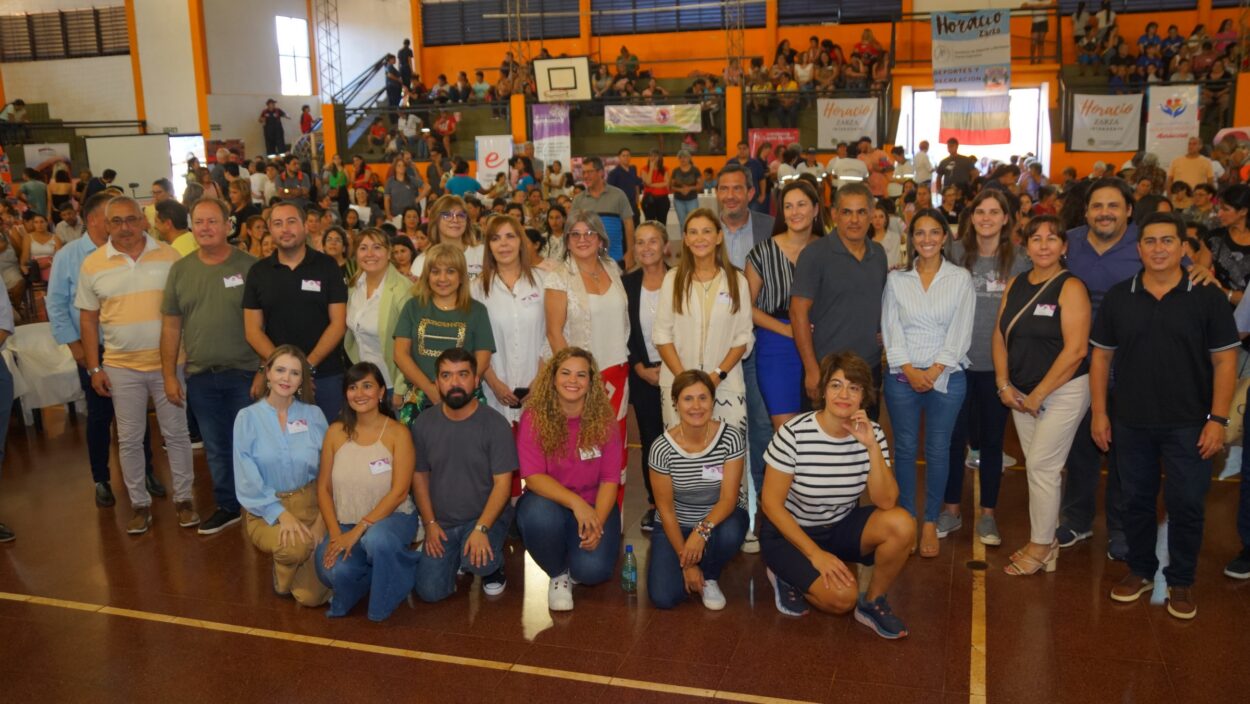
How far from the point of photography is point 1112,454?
4816 mm

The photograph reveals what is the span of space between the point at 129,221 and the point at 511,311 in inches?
88.4

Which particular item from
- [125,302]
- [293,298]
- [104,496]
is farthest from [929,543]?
[104,496]

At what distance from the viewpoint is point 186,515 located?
19.1 feet

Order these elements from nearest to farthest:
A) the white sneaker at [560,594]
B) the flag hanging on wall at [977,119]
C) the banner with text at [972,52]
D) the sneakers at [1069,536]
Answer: the white sneaker at [560,594], the sneakers at [1069,536], the banner with text at [972,52], the flag hanging on wall at [977,119]

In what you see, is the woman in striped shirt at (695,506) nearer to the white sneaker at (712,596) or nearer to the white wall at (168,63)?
the white sneaker at (712,596)

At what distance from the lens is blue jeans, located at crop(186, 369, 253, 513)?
18.4 ft

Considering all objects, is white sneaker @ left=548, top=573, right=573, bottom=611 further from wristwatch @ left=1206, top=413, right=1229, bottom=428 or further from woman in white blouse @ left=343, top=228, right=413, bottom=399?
wristwatch @ left=1206, top=413, right=1229, bottom=428

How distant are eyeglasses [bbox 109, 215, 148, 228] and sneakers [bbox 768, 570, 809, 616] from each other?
3.98 meters

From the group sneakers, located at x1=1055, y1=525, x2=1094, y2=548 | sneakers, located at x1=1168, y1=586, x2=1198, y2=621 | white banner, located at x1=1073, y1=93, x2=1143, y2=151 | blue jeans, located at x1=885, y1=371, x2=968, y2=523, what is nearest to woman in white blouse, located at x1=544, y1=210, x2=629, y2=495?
blue jeans, located at x1=885, y1=371, x2=968, y2=523

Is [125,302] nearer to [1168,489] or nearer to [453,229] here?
[453,229]

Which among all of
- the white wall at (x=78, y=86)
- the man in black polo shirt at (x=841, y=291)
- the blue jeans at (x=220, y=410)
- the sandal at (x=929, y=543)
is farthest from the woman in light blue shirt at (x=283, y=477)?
the white wall at (x=78, y=86)

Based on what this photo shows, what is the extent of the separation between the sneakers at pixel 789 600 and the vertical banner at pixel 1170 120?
14.7 metres

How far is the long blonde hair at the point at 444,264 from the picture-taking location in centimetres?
506

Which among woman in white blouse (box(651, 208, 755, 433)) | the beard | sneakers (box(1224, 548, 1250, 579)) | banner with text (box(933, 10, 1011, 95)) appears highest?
banner with text (box(933, 10, 1011, 95))
